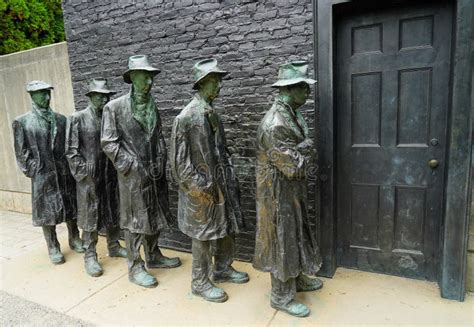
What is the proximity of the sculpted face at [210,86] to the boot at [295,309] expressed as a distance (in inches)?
77.8

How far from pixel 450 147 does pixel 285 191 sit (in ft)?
4.94

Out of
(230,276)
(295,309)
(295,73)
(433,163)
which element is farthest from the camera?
(230,276)

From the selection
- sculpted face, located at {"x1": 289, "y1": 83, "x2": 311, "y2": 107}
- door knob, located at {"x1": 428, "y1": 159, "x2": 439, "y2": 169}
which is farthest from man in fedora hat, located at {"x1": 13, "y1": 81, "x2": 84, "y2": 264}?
door knob, located at {"x1": 428, "y1": 159, "x2": 439, "y2": 169}

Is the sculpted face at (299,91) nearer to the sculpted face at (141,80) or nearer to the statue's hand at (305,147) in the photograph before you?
the statue's hand at (305,147)

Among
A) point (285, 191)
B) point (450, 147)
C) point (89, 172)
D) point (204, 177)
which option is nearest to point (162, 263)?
point (89, 172)

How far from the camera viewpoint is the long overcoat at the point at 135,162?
10.8ft

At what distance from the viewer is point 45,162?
4105 mm

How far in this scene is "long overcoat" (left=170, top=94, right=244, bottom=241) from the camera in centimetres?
293

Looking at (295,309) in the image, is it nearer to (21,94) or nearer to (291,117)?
(291,117)

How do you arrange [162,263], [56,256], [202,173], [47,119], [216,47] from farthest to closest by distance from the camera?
[56,256], [47,119], [162,263], [216,47], [202,173]

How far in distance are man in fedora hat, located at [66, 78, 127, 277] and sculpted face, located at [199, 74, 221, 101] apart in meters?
1.39

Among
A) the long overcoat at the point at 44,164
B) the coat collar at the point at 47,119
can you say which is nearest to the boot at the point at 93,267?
the long overcoat at the point at 44,164

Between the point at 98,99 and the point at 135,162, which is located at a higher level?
the point at 98,99

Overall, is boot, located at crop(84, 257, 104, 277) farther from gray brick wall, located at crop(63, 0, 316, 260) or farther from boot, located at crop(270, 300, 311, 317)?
boot, located at crop(270, 300, 311, 317)
